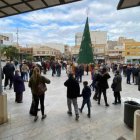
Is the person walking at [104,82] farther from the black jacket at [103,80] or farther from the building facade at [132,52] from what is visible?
the building facade at [132,52]

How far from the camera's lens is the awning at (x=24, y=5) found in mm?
6707

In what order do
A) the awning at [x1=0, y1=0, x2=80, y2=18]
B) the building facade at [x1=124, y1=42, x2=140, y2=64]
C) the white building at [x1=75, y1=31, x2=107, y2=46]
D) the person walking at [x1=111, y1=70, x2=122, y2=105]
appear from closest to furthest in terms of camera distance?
the awning at [x1=0, y1=0, x2=80, y2=18] < the person walking at [x1=111, y1=70, x2=122, y2=105] < the building facade at [x1=124, y1=42, x2=140, y2=64] < the white building at [x1=75, y1=31, x2=107, y2=46]

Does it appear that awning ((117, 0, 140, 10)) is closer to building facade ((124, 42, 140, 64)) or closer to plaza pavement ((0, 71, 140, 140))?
plaza pavement ((0, 71, 140, 140))

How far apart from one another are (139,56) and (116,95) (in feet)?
204

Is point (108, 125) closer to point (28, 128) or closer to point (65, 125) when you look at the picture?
point (65, 125)

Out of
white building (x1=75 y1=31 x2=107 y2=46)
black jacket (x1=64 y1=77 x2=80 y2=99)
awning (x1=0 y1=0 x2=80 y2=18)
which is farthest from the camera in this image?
white building (x1=75 y1=31 x2=107 y2=46)

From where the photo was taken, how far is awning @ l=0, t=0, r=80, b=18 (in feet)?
22.0

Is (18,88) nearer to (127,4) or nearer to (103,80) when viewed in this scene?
(103,80)

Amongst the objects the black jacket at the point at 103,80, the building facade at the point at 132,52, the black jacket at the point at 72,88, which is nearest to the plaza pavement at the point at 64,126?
the black jacket at the point at 72,88

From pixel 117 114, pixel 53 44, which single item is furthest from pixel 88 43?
pixel 53 44

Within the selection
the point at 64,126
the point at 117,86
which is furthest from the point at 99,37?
the point at 64,126

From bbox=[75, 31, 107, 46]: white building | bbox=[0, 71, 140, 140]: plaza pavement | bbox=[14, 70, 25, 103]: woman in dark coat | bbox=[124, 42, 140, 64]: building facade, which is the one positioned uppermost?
bbox=[75, 31, 107, 46]: white building

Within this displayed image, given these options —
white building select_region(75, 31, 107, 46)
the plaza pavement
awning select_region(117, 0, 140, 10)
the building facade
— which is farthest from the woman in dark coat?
white building select_region(75, 31, 107, 46)

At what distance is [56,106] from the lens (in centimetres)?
1012
